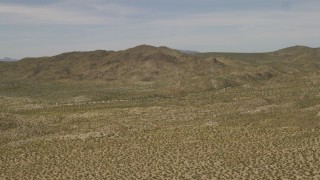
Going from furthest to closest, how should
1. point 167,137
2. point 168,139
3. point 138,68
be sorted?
point 138,68 < point 167,137 < point 168,139

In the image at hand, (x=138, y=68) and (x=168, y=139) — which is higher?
(x=138, y=68)

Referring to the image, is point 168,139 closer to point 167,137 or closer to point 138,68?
point 167,137

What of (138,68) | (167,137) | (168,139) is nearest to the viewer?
(168,139)

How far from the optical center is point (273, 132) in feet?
154

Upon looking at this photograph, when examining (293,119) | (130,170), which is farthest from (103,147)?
(293,119)

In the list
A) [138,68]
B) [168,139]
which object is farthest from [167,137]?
[138,68]

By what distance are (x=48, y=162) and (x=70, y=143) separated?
23.0 feet

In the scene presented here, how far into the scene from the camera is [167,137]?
48.2 meters

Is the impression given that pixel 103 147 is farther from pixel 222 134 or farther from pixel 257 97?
pixel 257 97

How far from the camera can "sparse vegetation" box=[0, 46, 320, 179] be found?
1428 inches

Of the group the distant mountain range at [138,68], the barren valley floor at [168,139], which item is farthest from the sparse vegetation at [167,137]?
the distant mountain range at [138,68]

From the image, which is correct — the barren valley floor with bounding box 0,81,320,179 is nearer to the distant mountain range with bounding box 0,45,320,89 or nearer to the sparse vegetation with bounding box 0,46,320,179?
the sparse vegetation with bounding box 0,46,320,179

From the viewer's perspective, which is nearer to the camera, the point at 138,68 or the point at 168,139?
the point at 168,139

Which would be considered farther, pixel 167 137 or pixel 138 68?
pixel 138 68
